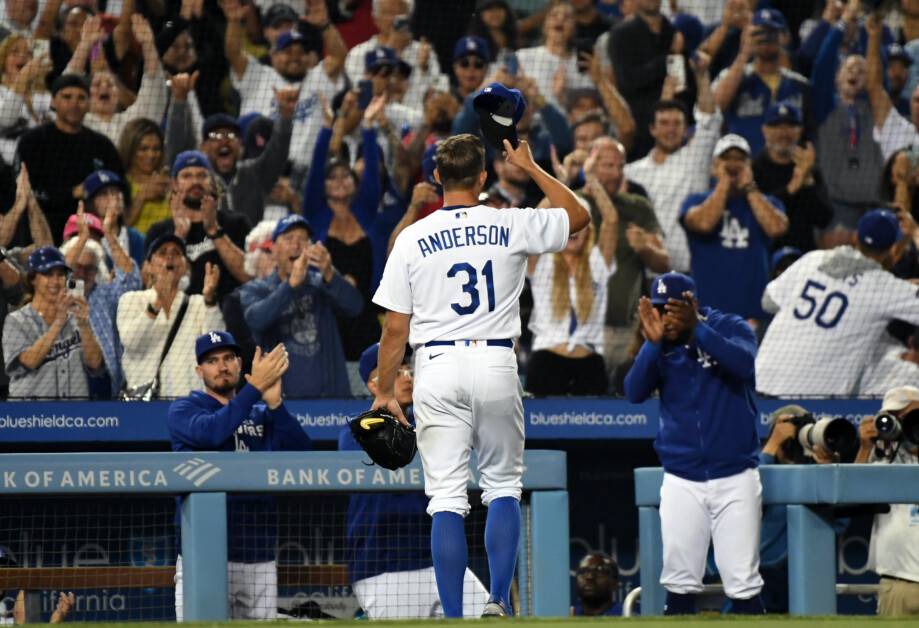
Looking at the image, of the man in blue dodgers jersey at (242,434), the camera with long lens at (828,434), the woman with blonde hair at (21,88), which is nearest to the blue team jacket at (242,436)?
the man in blue dodgers jersey at (242,434)

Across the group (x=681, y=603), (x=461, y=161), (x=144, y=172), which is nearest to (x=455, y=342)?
(x=461, y=161)

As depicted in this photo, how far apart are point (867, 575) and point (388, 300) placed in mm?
5850

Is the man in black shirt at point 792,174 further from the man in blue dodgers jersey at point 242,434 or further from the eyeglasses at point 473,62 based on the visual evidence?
the man in blue dodgers jersey at point 242,434

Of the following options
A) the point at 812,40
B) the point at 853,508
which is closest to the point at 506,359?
the point at 853,508

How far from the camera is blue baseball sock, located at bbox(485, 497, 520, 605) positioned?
341 centimetres

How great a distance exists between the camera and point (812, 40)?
31.1 feet

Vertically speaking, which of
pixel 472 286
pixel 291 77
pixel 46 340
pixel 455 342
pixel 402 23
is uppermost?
pixel 402 23

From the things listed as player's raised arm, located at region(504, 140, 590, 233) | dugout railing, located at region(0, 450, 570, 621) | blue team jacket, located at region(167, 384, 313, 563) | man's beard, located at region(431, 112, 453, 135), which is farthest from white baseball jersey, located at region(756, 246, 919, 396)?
player's raised arm, located at region(504, 140, 590, 233)

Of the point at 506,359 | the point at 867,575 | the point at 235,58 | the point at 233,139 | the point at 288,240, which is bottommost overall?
the point at 867,575

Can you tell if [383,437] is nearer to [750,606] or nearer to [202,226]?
[750,606]

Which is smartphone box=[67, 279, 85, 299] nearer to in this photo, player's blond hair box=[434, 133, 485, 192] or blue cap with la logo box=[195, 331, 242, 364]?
blue cap with la logo box=[195, 331, 242, 364]

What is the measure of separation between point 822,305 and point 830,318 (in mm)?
109

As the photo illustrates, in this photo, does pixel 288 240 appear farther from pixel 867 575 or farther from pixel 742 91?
pixel 867 575

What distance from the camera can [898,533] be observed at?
5449 millimetres
